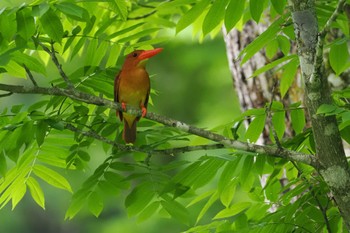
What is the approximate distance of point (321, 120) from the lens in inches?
111

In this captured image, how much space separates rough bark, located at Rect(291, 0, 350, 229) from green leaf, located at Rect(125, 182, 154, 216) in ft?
2.56

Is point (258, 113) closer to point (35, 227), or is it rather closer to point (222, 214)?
point (222, 214)

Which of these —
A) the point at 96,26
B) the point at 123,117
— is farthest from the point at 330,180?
the point at 96,26

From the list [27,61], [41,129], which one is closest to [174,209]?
[41,129]

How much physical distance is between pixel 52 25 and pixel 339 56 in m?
1.32

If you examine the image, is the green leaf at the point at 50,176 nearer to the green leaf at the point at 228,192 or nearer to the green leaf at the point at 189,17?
the green leaf at the point at 228,192

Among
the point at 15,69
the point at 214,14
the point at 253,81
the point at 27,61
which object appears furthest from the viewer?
the point at 253,81

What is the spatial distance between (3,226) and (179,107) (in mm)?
4049

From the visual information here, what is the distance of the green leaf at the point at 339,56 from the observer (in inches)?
129

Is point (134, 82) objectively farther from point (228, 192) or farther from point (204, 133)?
point (204, 133)

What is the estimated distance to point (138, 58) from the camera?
389cm

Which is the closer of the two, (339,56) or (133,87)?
(339,56)

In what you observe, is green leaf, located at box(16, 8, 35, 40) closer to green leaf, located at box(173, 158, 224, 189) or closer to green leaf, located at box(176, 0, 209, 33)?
green leaf, located at box(176, 0, 209, 33)

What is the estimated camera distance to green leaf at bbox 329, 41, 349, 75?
3.29 meters
